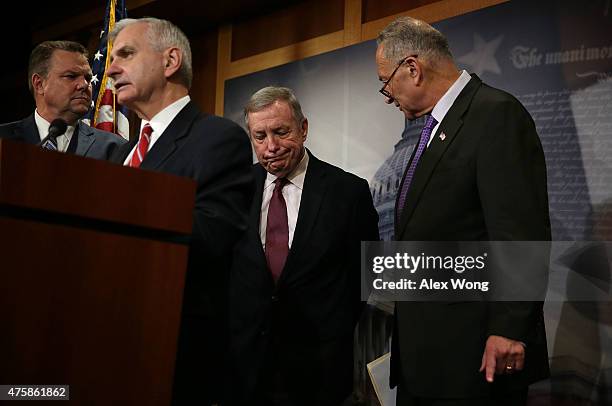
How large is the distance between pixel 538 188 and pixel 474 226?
22cm

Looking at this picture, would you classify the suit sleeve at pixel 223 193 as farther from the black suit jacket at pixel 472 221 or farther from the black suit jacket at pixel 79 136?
the black suit jacket at pixel 79 136

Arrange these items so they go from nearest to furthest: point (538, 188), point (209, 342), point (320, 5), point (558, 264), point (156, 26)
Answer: point (209, 342), point (538, 188), point (156, 26), point (558, 264), point (320, 5)

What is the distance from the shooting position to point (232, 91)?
535 cm

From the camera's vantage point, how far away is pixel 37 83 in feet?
12.7

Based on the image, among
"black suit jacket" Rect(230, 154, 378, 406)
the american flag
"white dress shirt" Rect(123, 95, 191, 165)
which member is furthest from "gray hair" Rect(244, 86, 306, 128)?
the american flag

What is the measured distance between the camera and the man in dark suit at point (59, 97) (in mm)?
3607

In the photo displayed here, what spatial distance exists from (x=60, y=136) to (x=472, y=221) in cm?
208

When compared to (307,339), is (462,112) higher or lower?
higher

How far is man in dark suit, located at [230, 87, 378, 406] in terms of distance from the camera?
2951mm

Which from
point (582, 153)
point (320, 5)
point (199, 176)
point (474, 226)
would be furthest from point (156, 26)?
point (320, 5)

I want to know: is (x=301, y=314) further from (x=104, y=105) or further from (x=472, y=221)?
(x=104, y=105)

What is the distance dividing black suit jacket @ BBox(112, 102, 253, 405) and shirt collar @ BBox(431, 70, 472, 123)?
681mm

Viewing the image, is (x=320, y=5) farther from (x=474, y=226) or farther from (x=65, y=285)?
(x=65, y=285)

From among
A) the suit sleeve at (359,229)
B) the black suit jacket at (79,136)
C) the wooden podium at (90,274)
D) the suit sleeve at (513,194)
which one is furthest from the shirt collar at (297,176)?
the wooden podium at (90,274)
